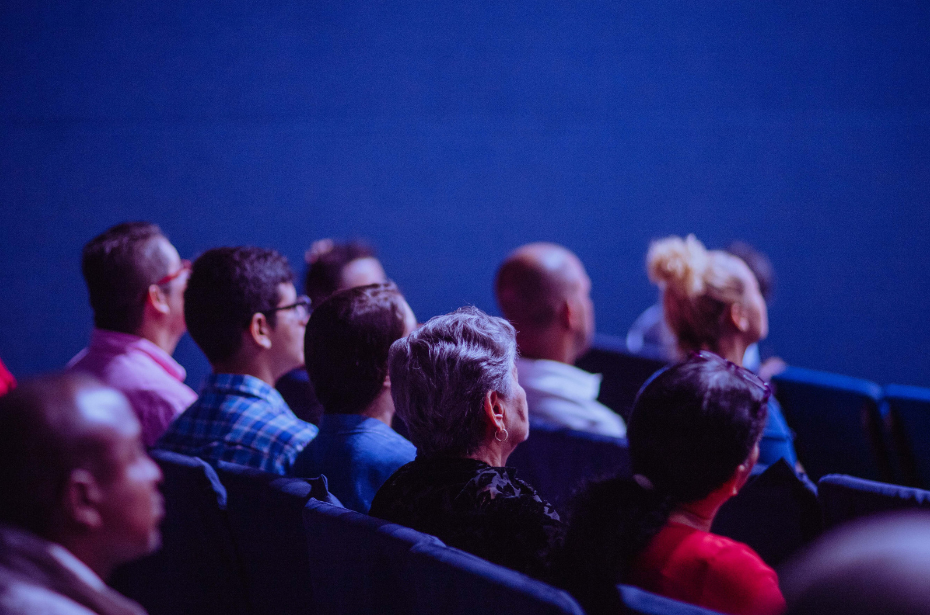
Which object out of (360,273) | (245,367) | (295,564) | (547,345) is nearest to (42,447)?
(295,564)

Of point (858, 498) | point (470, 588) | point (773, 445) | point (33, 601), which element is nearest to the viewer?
point (33, 601)

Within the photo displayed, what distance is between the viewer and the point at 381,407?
1.91m

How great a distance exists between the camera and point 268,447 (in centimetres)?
200

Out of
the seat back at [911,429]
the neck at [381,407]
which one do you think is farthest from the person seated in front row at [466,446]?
the seat back at [911,429]

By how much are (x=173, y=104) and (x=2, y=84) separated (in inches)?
32.0

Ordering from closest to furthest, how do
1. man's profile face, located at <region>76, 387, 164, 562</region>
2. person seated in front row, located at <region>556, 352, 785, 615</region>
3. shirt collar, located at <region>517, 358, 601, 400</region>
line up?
man's profile face, located at <region>76, 387, 164, 562</region> < person seated in front row, located at <region>556, 352, 785, 615</region> < shirt collar, located at <region>517, 358, 601, 400</region>

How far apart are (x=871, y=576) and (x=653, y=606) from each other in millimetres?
479

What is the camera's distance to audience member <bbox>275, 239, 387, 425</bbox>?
3.07 meters

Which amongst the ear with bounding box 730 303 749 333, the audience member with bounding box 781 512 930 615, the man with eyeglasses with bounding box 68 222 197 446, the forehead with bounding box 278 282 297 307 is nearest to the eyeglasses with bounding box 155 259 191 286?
the man with eyeglasses with bounding box 68 222 197 446

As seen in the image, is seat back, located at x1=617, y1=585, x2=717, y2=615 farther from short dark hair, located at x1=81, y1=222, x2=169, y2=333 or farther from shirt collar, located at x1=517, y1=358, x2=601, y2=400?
short dark hair, located at x1=81, y1=222, x2=169, y2=333

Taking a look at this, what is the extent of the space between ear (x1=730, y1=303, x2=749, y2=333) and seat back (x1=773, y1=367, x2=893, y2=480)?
67 cm

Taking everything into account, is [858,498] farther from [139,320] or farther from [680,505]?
[139,320]

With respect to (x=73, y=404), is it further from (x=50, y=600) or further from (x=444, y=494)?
(x=444, y=494)

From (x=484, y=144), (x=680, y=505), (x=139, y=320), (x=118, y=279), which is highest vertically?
(x=484, y=144)
